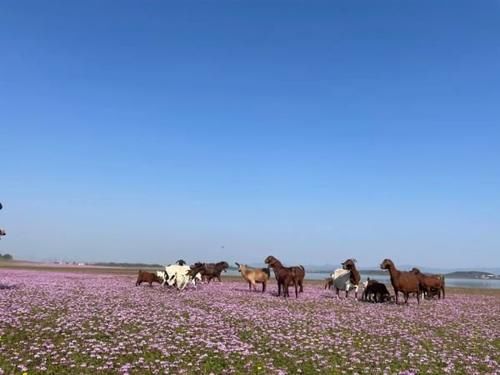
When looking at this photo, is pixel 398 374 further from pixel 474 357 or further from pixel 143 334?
pixel 143 334

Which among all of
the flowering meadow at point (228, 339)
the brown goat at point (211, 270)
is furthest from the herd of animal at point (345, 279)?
the brown goat at point (211, 270)

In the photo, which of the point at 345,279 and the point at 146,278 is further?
the point at 146,278

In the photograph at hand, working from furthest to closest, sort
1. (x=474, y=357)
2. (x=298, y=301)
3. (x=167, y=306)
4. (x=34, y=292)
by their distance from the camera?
(x=298, y=301)
(x=34, y=292)
(x=167, y=306)
(x=474, y=357)

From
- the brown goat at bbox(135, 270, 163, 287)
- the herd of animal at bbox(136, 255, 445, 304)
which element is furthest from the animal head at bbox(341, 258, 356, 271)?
the brown goat at bbox(135, 270, 163, 287)

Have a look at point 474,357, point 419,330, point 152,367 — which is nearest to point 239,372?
point 152,367

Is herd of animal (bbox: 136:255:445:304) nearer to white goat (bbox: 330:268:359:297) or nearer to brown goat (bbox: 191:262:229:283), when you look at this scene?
white goat (bbox: 330:268:359:297)

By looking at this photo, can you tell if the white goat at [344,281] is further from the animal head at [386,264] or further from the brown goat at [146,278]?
the brown goat at [146,278]

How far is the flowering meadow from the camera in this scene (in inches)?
455

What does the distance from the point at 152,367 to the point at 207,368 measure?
128cm

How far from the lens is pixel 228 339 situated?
14.4m

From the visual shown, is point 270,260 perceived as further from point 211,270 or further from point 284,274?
point 211,270

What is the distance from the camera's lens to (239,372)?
36.1 ft

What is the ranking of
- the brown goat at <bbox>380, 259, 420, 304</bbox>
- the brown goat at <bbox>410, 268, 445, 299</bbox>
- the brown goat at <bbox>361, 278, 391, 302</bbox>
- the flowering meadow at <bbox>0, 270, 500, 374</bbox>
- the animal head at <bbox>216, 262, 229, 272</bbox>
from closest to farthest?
the flowering meadow at <bbox>0, 270, 500, 374</bbox>
the brown goat at <bbox>380, 259, 420, 304</bbox>
the brown goat at <bbox>361, 278, 391, 302</bbox>
the brown goat at <bbox>410, 268, 445, 299</bbox>
the animal head at <bbox>216, 262, 229, 272</bbox>

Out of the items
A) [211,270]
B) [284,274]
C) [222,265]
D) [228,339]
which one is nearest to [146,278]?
[211,270]
